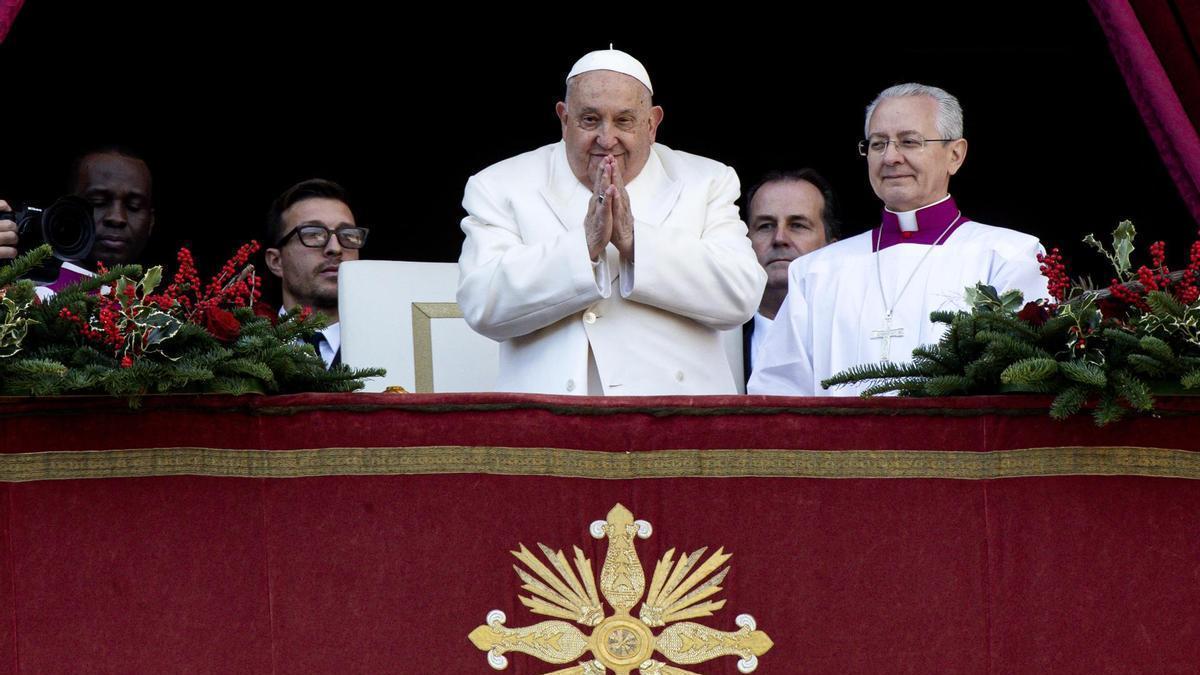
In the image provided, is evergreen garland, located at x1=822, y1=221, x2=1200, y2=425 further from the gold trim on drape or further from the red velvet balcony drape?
the red velvet balcony drape

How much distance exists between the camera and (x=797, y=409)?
137 inches

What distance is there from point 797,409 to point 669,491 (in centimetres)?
31

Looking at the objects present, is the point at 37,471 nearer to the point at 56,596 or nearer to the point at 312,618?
the point at 56,596

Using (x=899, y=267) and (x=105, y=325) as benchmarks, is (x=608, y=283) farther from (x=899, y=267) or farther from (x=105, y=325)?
(x=105, y=325)

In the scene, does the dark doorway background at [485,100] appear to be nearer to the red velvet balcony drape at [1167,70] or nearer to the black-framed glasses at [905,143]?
the red velvet balcony drape at [1167,70]

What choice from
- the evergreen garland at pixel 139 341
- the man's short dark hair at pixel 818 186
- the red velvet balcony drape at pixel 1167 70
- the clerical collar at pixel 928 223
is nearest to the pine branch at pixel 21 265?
the evergreen garland at pixel 139 341

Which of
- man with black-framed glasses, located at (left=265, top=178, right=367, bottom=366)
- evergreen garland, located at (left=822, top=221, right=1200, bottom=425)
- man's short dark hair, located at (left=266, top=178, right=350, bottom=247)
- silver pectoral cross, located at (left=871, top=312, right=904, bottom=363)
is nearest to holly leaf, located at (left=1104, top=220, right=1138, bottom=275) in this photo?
evergreen garland, located at (left=822, top=221, right=1200, bottom=425)

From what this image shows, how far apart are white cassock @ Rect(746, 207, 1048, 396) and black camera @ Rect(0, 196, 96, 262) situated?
5.99 ft

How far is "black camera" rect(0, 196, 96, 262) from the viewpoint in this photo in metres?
4.02

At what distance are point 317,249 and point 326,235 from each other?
0.05m

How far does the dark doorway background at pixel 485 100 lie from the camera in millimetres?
6727

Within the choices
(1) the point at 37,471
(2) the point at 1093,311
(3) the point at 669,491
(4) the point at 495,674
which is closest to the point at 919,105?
(2) the point at 1093,311

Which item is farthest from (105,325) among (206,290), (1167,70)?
(1167,70)

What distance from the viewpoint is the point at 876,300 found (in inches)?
193
